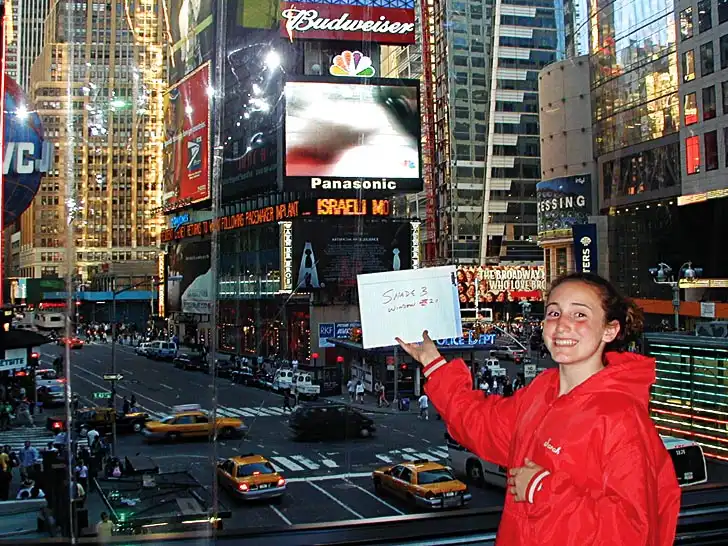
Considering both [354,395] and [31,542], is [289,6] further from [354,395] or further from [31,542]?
[31,542]

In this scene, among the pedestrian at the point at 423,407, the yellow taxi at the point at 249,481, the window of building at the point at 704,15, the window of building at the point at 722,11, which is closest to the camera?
the yellow taxi at the point at 249,481

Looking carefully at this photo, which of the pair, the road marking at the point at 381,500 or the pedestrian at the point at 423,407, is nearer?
the road marking at the point at 381,500

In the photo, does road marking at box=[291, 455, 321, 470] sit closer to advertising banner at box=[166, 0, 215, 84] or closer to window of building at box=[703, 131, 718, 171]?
advertising banner at box=[166, 0, 215, 84]

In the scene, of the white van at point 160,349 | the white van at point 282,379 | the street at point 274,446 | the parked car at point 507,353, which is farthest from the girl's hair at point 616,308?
the white van at point 160,349

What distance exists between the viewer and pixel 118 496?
237 centimetres

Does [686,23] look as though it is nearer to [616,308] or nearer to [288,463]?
[288,463]

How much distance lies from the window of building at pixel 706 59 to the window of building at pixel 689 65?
12 centimetres

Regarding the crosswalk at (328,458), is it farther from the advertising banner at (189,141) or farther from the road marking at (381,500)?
the advertising banner at (189,141)

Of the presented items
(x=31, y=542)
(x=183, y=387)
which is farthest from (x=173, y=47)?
(x=31, y=542)

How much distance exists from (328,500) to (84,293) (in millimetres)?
1344

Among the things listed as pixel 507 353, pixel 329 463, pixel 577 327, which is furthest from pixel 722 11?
pixel 577 327

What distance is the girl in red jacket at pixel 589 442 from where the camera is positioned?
2.33ft

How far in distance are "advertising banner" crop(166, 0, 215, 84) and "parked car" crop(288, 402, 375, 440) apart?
1.62 m

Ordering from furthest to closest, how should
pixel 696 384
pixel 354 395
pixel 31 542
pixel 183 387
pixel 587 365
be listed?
1. pixel 183 387
2. pixel 354 395
3. pixel 696 384
4. pixel 31 542
5. pixel 587 365
